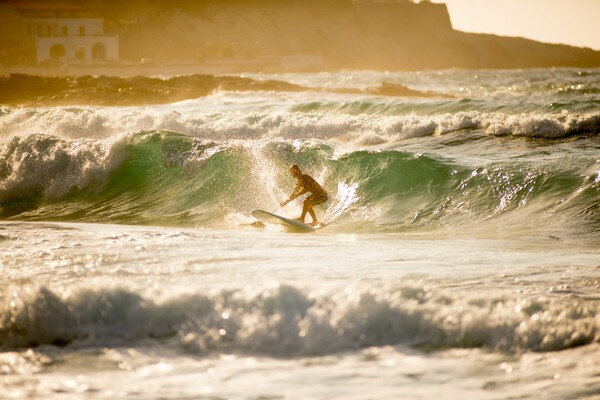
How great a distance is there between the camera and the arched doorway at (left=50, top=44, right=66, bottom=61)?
93062 mm

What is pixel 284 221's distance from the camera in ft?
39.5

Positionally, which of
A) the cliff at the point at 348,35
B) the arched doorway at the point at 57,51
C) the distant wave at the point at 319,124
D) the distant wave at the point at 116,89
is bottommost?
the distant wave at the point at 319,124

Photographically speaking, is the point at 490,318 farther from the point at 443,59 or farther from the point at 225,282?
the point at 443,59

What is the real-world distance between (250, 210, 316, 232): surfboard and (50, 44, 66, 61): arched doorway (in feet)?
279

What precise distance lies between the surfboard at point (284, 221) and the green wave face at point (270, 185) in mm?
780

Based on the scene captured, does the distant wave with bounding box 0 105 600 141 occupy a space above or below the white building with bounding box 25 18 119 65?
below

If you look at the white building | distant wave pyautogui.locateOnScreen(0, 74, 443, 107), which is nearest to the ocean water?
distant wave pyautogui.locateOnScreen(0, 74, 443, 107)

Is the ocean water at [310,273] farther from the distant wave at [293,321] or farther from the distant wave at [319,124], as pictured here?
the distant wave at [319,124]

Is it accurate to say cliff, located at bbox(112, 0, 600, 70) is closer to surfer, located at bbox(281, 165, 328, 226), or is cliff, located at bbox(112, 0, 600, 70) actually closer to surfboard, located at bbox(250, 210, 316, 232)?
surfer, located at bbox(281, 165, 328, 226)

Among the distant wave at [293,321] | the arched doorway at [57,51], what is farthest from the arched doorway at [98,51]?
the distant wave at [293,321]

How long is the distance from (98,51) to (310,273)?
93.8 metres

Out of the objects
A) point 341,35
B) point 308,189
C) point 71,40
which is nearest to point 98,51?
point 71,40

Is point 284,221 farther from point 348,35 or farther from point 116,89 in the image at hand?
point 348,35

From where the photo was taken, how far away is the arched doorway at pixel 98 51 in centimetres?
9638
